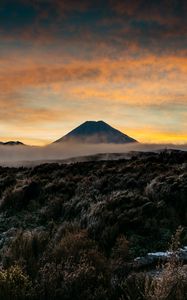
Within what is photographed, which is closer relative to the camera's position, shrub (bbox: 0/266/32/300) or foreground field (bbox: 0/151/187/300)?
shrub (bbox: 0/266/32/300)

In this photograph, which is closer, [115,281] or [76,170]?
[115,281]

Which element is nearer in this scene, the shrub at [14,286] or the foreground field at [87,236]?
the shrub at [14,286]

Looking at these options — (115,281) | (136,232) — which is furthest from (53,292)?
(136,232)

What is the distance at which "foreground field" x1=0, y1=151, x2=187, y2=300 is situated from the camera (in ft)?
21.6

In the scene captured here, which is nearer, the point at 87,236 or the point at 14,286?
the point at 14,286

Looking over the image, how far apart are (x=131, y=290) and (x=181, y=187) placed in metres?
8.68

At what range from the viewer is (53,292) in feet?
21.4

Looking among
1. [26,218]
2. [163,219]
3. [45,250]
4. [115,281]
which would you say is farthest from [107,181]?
[115,281]

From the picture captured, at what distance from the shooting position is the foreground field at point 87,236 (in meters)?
6.60

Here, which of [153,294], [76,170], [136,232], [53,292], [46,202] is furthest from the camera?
[76,170]

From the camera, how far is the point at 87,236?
10.3 meters

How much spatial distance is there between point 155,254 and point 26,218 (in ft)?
20.1

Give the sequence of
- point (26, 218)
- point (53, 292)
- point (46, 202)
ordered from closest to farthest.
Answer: point (53, 292), point (26, 218), point (46, 202)

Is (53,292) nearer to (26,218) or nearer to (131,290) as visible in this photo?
(131,290)
